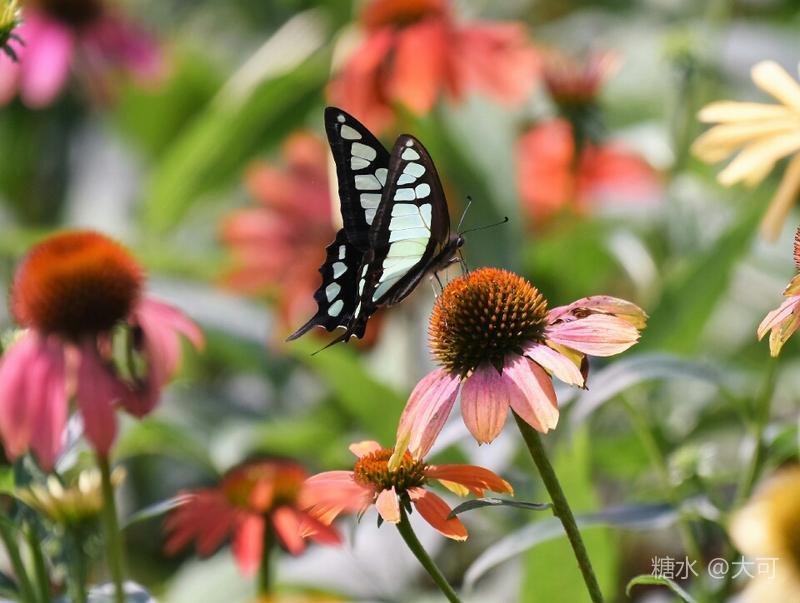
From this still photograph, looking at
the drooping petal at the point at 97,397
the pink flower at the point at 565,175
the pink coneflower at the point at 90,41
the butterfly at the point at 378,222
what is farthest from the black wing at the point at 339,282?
the pink coneflower at the point at 90,41

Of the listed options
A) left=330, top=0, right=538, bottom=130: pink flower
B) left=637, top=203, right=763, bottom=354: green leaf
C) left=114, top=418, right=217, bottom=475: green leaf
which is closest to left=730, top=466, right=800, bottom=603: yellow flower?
left=114, top=418, right=217, bottom=475: green leaf

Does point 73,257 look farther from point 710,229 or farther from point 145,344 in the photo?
point 710,229

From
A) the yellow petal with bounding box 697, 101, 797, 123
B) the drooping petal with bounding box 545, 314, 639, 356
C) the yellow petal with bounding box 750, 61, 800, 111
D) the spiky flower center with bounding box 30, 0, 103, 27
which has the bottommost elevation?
the drooping petal with bounding box 545, 314, 639, 356

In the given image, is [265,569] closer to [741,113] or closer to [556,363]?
[556,363]

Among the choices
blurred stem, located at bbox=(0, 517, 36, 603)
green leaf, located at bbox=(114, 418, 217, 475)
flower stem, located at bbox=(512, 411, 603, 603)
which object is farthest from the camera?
green leaf, located at bbox=(114, 418, 217, 475)

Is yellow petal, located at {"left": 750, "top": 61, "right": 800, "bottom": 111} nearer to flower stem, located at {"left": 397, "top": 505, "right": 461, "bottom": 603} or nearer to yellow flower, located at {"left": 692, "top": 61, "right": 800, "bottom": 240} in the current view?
yellow flower, located at {"left": 692, "top": 61, "right": 800, "bottom": 240}

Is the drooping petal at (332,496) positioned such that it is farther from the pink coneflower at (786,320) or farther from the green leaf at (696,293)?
the green leaf at (696,293)

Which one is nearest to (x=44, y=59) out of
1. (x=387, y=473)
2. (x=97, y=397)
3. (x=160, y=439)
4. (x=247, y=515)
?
(x=160, y=439)
